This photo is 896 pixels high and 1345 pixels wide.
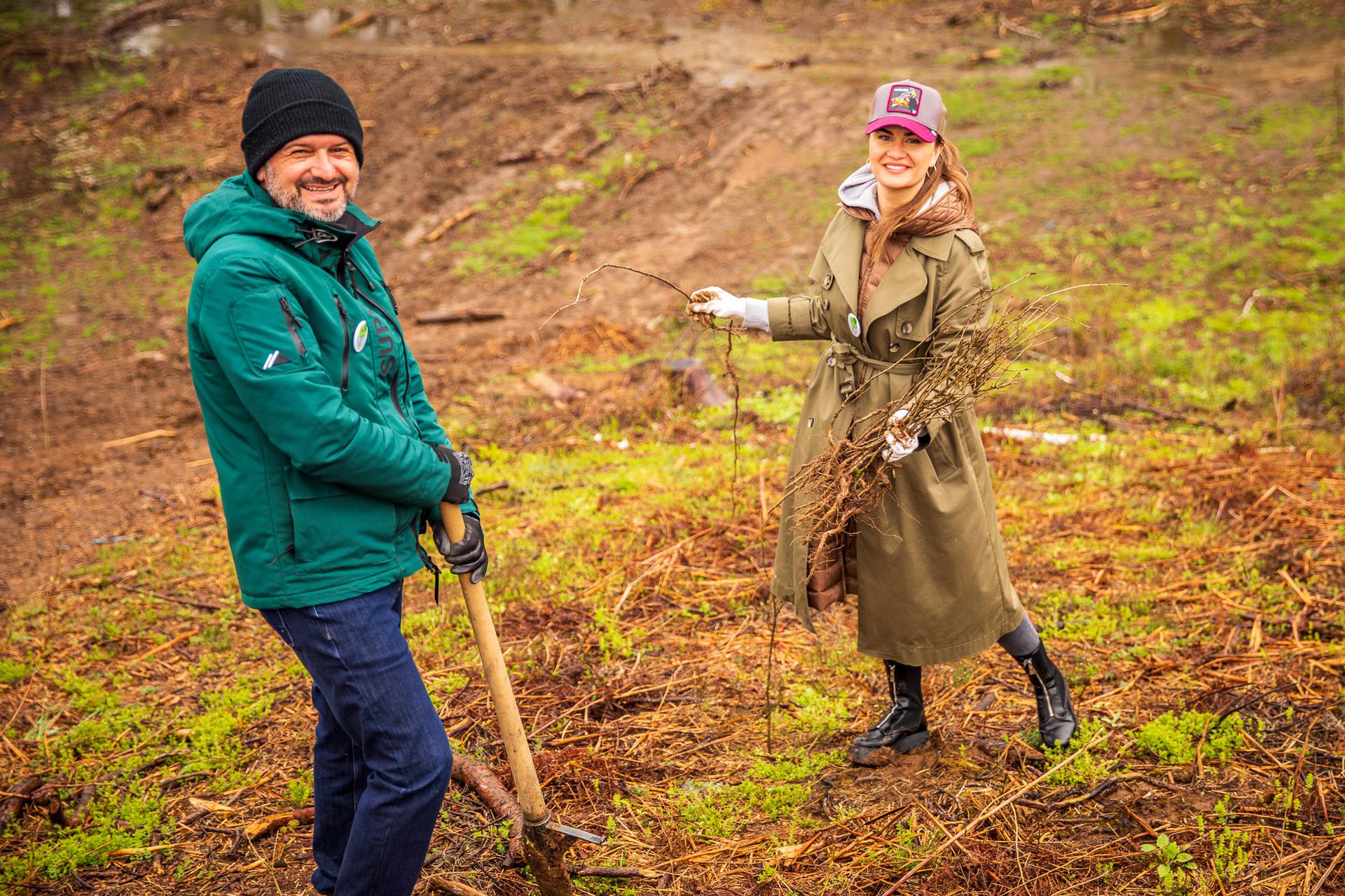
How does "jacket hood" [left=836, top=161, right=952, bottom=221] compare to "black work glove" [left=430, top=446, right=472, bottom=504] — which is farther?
"jacket hood" [left=836, top=161, right=952, bottom=221]

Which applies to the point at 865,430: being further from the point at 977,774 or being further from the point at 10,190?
the point at 10,190

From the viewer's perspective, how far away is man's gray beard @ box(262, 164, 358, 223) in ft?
7.80

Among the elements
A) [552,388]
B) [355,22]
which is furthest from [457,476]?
[355,22]

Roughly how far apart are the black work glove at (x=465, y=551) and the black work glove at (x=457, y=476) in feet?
0.28

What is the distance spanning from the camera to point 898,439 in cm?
296

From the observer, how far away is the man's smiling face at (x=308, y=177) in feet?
7.82

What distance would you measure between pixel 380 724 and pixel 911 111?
7.62 feet

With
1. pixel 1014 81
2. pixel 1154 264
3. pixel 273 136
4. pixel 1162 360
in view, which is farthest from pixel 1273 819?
pixel 1014 81

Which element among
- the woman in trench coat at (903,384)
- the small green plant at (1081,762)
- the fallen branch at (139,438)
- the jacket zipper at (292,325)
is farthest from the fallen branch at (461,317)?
the jacket zipper at (292,325)

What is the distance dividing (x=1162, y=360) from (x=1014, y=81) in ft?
21.4

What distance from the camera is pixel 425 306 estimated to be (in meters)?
9.88

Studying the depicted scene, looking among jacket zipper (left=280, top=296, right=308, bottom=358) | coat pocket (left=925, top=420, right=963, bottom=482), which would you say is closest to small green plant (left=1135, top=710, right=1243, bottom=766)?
coat pocket (left=925, top=420, right=963, bottom=482)

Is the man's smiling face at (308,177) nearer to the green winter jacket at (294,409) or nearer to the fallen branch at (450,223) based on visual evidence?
the green winter jacket at (294,409)

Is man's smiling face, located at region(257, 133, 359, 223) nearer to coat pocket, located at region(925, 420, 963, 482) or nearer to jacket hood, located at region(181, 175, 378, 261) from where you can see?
jacket hood, located at region(181, 175, 378, 261)
